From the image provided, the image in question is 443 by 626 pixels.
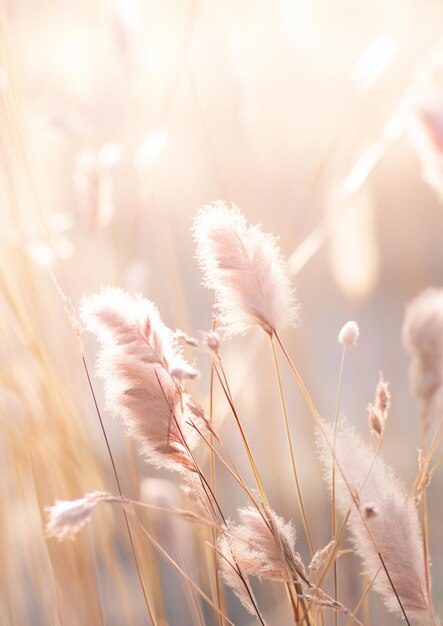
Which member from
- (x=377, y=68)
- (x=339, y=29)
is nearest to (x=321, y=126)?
(x=339, y=29)

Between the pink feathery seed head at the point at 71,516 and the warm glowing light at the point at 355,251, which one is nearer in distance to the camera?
the pink feathery seed head at the point at 71,516

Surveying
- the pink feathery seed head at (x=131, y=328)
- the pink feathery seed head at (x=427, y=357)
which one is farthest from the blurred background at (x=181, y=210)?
the pink feathery seed head at (x=131, y=328)

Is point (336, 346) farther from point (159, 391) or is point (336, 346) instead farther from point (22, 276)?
point (159, 391)

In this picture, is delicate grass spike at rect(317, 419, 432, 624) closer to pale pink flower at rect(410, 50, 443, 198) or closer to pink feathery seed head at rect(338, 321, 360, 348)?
pink feathery seed head at rect(338, 321, 360, 348)

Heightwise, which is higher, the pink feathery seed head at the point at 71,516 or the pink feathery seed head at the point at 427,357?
the pink feathery seed head at the point at 427,357

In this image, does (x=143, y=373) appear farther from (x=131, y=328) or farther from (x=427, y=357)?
(x=427, y=357)

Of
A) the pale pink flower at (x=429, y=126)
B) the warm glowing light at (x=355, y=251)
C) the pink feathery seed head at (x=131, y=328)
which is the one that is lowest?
the pink feathery seed head at (x=131, y=328)

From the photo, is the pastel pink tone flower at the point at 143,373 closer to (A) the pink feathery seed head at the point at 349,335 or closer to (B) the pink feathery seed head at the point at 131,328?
(B) the pink feathery seed head at the point at 131,328
